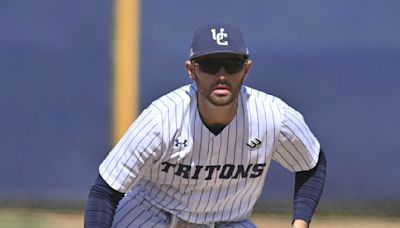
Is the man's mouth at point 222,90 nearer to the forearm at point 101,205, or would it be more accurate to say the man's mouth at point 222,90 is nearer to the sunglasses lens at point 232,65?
the sunglasses lens at point 232,65

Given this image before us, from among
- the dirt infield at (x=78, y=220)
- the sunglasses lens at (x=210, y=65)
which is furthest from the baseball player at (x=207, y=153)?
the dirt infield at (x=78, y=220)

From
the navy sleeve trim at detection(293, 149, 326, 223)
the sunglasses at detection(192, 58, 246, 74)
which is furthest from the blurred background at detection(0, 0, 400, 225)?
the sunglasses at detection(192, 58, 246, 74)

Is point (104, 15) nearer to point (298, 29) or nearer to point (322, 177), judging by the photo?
point (298, 29)

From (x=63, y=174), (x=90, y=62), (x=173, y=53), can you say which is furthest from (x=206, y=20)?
(x=63, y=174)

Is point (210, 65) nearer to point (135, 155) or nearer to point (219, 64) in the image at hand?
point (219, 64)

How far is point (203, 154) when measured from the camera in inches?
151

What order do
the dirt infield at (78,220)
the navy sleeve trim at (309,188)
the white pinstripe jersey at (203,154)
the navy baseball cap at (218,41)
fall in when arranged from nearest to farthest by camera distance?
the navy baseball cap at (218,41) → the white pinstripe jersey at (203,154) → the navy sleeve trim at (309,188) → the dirt infield at (78,220)

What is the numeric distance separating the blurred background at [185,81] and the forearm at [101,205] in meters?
2.90

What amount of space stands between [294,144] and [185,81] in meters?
2.77

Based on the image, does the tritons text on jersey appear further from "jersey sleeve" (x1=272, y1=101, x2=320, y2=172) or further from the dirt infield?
the dirt infield

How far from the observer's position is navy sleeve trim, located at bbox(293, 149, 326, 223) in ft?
13.0

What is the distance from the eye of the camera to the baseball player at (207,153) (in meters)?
3.66

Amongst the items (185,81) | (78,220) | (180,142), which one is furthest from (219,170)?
(78,220)

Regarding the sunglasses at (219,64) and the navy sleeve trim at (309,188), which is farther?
the navy sleeve trim at (309,188)
